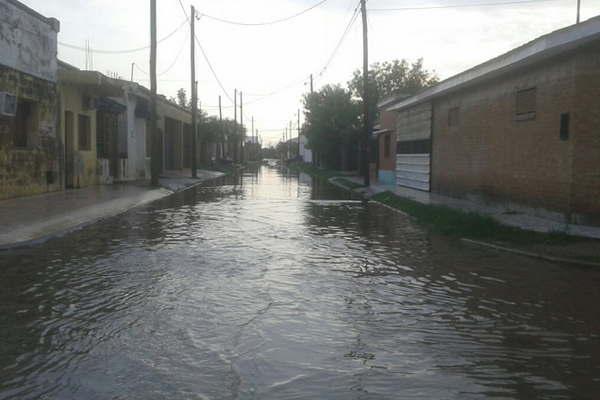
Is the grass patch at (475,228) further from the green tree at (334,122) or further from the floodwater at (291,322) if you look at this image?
the green tree at (334,122)

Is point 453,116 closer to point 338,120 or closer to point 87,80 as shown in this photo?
point 87,80

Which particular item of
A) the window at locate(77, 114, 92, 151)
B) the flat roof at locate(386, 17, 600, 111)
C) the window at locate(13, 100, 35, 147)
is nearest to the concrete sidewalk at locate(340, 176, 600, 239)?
the flat roof at locate(386, 17, 600, 111)

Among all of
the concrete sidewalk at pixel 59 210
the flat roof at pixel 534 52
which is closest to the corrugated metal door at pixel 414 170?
the flat roof at pixel 534 52

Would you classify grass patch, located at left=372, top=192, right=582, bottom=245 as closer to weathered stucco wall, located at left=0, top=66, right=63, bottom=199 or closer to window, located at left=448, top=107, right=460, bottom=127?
window, located at left=448, top=107, right=460, bottom=127

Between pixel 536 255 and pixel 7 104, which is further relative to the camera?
pixel 7 104

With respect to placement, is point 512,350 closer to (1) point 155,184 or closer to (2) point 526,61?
(2) point 526,61

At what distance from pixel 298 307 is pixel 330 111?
44.5 m

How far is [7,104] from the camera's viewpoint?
18.6 metres

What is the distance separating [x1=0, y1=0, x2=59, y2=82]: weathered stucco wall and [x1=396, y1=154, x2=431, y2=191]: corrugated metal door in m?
14.2

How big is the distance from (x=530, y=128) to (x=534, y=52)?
2448 millimetres

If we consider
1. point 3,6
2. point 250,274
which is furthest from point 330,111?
point 250,274

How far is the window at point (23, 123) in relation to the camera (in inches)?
824

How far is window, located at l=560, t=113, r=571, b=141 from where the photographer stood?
14156 mm

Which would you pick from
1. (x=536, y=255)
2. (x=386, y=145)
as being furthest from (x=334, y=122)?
(x=536, y=255)
